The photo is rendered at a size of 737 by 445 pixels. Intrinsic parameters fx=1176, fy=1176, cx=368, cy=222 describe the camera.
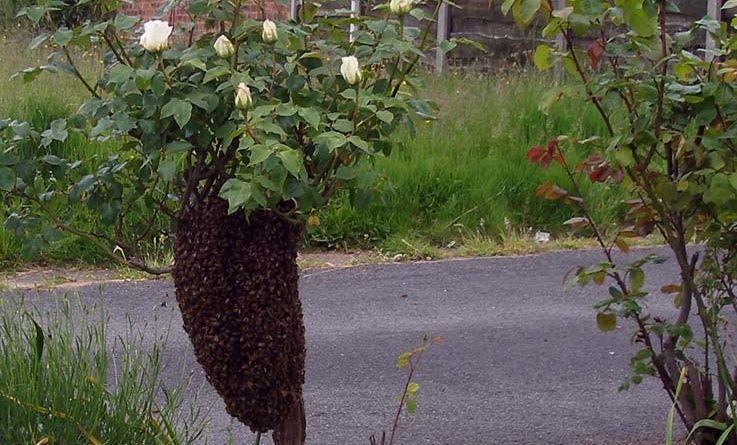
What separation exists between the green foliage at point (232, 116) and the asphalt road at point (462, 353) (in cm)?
58

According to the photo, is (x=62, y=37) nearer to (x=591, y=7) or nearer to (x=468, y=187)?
(x=591, y=7)

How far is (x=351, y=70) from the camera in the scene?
2.69m

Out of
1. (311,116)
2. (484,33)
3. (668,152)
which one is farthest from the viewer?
(484,33)

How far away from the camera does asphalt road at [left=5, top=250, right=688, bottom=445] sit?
4.60 metres

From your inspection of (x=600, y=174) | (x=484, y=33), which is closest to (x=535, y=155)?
(x=600, y=174)

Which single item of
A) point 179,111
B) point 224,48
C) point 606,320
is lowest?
point 606,320

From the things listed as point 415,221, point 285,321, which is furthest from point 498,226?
point 285,321

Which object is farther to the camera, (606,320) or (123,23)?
(606,320)

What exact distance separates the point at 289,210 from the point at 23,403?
32.6 inches

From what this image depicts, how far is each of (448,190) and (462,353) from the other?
8.49 ft

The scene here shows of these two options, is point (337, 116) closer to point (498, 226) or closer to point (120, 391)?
point (120, 391)

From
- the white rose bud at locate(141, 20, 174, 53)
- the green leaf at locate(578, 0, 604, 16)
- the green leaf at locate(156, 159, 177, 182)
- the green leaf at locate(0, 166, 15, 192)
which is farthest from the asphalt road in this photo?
the green leaf at locate(578, 0, 604, 16)

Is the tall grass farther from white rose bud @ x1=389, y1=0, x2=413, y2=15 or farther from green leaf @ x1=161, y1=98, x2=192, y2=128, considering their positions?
green leaf @ x1=161, y1=98, x2=192, y2=128

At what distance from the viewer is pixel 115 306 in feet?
21.2
